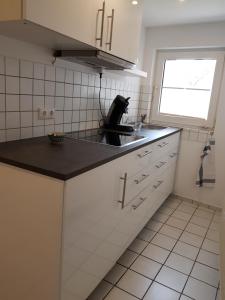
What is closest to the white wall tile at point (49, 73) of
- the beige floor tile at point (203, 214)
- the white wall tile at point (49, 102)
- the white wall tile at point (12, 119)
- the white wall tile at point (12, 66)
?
the white wall tile at point (49, 102)

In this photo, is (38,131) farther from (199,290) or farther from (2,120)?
(199,290)

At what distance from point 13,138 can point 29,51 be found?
20.6 inches

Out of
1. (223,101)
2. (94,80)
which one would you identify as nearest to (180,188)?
(223,101)

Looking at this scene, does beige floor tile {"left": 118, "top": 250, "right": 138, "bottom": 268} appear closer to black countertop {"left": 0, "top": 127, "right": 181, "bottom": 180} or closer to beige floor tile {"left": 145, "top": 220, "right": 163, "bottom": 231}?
beige floor tile {"left": 145, "top": 220, "right": 163, "bottom": 231}

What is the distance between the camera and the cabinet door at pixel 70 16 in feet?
3.22

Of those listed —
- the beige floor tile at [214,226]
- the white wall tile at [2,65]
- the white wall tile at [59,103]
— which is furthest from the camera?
the beige floor tile at [214,226]

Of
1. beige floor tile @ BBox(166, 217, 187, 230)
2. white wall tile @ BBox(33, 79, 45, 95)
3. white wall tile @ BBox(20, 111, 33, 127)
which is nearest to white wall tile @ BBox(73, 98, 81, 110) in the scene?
white wall tile @ BBox(33, 79, 45, 95)

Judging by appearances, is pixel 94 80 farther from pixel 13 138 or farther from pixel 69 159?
pixel 69 159

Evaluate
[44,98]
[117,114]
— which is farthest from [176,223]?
[44,98]

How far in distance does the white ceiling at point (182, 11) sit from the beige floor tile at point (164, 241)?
202 cm

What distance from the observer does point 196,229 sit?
7.64 ft

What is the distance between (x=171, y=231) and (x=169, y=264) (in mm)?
474

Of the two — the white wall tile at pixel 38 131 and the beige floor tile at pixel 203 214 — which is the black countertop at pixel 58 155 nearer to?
the white wall tile at pixel 38 131

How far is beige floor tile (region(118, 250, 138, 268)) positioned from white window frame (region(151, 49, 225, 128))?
66.8 inches
